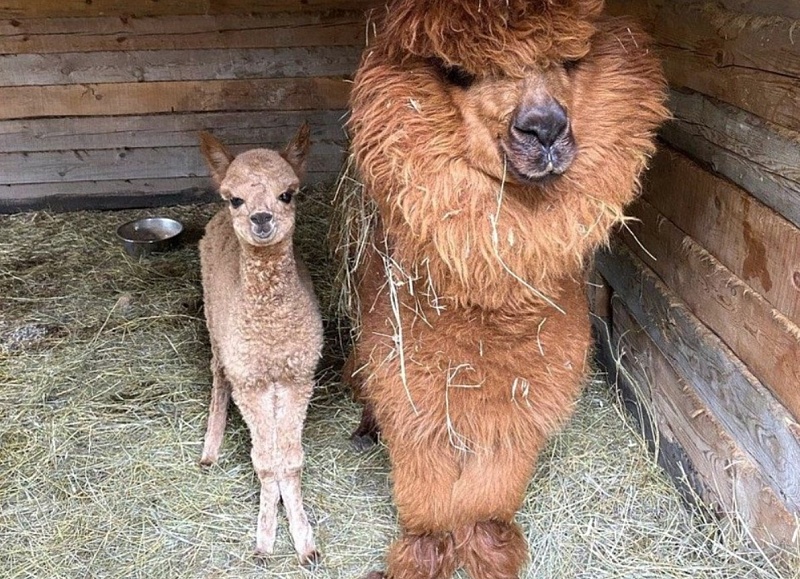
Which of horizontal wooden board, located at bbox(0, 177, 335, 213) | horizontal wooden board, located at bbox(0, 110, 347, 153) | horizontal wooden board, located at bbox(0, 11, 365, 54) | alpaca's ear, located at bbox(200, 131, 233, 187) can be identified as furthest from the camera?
horizontal wooden board, located at bbox(0, 177, 335, 213)

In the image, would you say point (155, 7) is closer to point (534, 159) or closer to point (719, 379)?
point (534, 159)

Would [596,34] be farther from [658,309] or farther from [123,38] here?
[123,38]

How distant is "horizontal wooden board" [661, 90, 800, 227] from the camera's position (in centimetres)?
188

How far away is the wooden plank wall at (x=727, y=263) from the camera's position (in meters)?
1.93

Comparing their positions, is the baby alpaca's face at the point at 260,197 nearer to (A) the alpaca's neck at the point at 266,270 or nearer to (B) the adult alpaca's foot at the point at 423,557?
(A) the alpaca's neck at the point at 266,270

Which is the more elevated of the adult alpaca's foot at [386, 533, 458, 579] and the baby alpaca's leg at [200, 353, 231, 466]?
the adult alpaca's foot at [386, 533, 458, 579]

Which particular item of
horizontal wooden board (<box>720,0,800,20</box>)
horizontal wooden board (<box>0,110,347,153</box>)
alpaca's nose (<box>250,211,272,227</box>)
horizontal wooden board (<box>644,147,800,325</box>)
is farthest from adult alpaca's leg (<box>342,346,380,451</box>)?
horizontal wooden board (<box>0,110,347,153</box>)

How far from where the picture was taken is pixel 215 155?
241 centimetres

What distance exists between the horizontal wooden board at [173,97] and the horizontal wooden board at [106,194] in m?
0.51

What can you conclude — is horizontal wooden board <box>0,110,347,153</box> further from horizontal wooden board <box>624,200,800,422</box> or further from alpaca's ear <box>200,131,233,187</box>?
horizontal wooden board <box>624,200,800,422</box>

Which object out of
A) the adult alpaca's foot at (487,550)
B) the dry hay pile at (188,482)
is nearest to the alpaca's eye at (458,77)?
the adult alpaca's foot at (487,550)

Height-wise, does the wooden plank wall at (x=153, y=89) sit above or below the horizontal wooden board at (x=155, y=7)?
below

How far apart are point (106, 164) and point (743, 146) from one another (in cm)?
439

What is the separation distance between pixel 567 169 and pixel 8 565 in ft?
7.44
